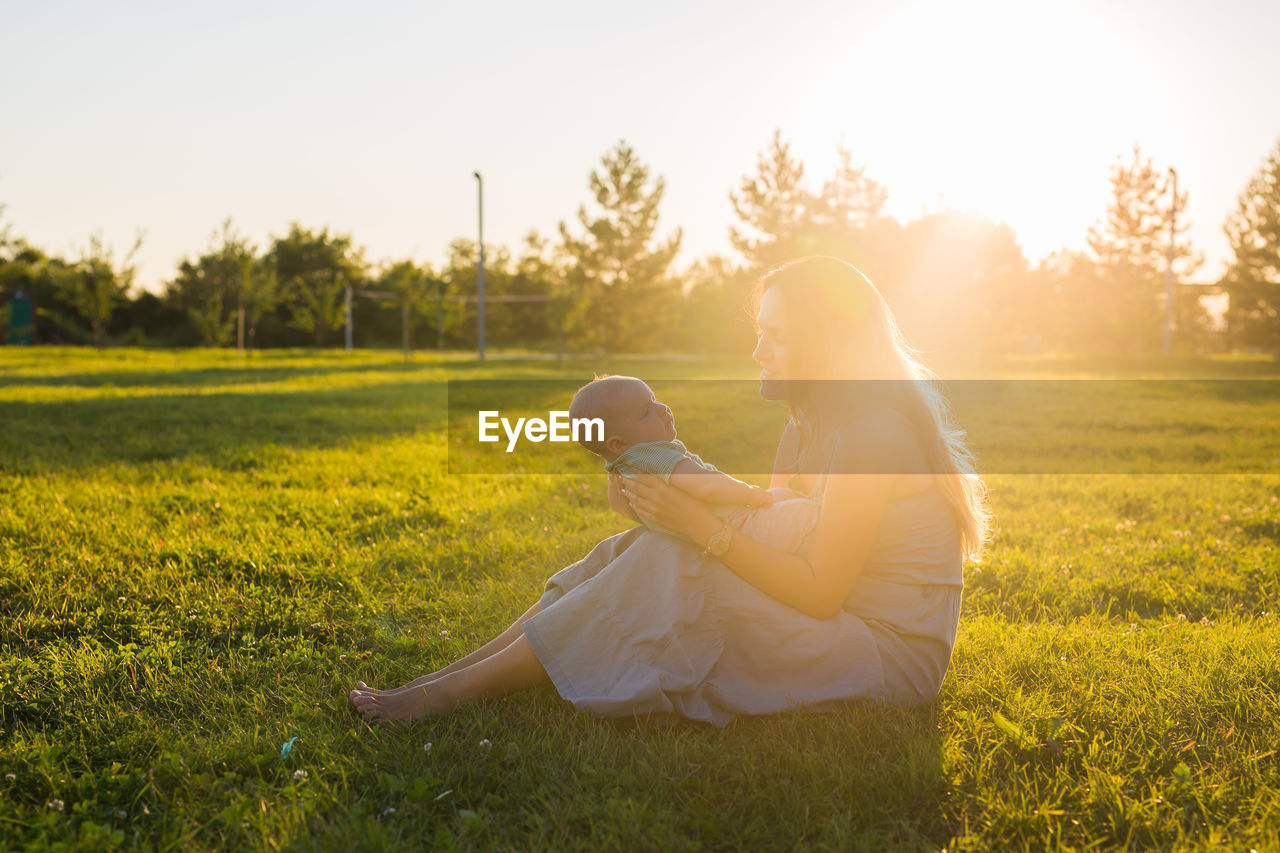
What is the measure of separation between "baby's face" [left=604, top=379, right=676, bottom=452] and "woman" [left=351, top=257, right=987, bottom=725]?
0.48ft

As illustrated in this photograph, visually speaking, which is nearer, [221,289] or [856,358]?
[856,358]

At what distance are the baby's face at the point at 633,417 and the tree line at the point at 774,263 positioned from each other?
27.1 meters

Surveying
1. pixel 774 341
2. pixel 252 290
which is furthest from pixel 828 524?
pixel 252 290

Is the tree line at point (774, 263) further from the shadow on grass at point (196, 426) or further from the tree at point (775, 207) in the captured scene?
the shadow on grass at point (196, 426)

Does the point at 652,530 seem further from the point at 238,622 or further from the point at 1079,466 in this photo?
the point at 1079,466

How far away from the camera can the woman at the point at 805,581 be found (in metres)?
2.33

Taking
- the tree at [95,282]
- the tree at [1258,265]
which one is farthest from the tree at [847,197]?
the tree at [95,282]

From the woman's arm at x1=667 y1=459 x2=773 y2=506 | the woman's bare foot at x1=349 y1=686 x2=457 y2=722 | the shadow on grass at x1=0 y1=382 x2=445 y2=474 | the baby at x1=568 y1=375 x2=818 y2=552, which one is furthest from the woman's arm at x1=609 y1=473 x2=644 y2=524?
the shadow on grass at x1=0 y1=382 x2=445 y2=474

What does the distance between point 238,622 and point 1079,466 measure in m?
7.12

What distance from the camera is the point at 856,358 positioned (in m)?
2.45

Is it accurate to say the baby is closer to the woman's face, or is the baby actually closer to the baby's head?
the baby's head

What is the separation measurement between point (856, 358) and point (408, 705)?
1688mm

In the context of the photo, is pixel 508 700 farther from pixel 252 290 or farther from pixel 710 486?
pixel 252 290

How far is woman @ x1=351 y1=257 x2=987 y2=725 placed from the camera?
2.33m
